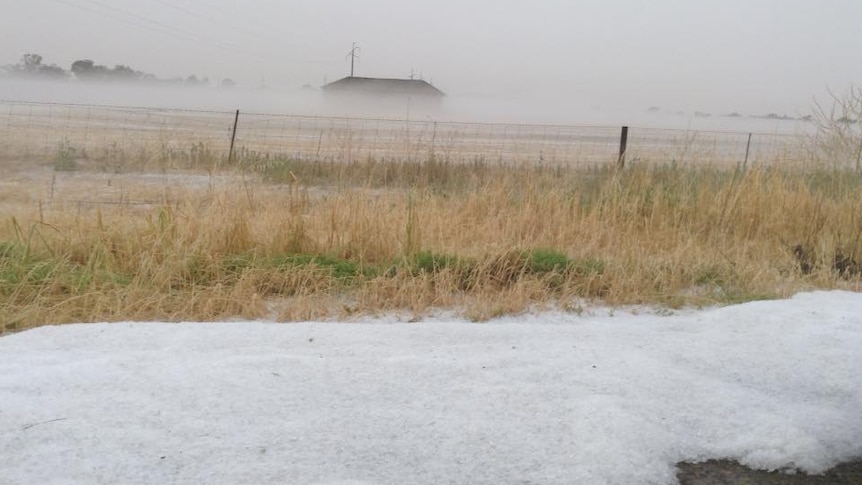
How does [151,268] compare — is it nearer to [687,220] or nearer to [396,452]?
[396,452]

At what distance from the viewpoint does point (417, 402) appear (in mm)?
3094

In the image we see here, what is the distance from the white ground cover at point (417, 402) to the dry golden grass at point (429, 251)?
60 cm

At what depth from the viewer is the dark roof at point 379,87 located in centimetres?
5091

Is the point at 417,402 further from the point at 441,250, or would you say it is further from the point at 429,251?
the point at 441,250

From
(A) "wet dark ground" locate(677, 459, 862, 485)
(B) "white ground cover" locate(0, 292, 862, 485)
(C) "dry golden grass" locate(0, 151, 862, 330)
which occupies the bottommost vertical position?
(A) "wet dark ground" locate(677, 459, 862, 485)

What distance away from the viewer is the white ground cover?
2604 mm

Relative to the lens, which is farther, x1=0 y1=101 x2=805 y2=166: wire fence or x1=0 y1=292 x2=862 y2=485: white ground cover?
x1=0 y1=101 x2=805 y2=166: wire fence

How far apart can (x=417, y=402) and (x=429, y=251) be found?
2642 mm

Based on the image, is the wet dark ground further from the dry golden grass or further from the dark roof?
the dark roof

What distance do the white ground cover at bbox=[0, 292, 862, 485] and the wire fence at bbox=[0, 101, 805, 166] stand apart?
526 cm

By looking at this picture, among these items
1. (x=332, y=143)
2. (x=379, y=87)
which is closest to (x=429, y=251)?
(x=332, y=143)

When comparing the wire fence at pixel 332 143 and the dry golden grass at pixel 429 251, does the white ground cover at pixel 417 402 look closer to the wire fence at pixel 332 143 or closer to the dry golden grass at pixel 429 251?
the dry golden grass at pixel 429 251

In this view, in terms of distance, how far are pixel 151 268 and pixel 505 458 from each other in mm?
3407

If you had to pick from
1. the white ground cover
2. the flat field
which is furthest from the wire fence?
the white ground cover
